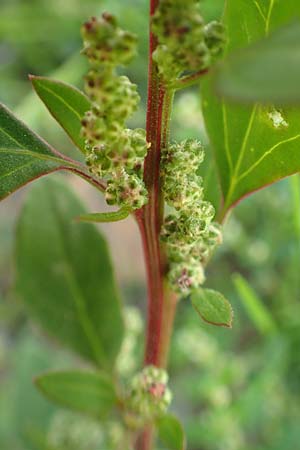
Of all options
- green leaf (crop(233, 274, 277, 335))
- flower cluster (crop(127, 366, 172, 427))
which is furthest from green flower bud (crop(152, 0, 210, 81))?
green leaf (crop(233, 274, 277, 335))

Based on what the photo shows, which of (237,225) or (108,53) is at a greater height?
(108,53)

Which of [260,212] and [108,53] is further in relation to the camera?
[260,212]

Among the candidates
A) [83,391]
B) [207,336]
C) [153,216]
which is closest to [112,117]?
[153,216]

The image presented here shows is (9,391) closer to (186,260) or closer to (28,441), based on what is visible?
(28,441)

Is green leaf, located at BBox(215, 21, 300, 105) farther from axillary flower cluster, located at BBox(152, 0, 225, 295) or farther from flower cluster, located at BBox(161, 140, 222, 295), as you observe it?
flower cluster, located at BBox(161, 140, 222, 295)

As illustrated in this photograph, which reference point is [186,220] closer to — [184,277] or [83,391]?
[184,277]

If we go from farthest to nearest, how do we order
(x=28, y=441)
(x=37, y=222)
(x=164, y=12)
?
(x=28, y=441)
(x=37, y=222)
(x=164, y=12)

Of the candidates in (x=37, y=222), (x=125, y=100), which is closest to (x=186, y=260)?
(x=125, y=100)
